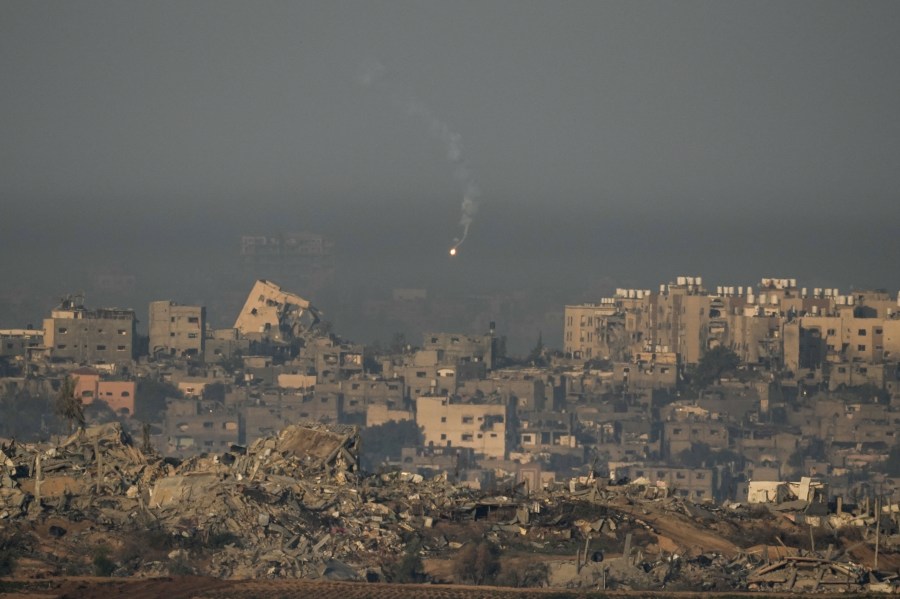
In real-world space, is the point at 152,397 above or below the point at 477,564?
above

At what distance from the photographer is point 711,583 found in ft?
138

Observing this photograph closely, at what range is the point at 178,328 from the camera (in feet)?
443

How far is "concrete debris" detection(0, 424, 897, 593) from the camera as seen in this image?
42.4 meters

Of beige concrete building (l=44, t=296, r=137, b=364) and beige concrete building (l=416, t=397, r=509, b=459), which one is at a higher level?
beige concrete building (l=44, t=296, r=137, b=364)

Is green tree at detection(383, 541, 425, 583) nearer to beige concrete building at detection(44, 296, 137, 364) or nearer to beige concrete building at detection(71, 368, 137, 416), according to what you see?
beige concrete building at detection(71, 368, 137, 416)

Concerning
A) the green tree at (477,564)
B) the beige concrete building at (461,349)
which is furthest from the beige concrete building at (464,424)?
the green tree at (477,564)

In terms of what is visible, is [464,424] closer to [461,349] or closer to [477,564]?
[461,349]

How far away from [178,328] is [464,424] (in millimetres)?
21661

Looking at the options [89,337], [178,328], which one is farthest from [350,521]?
[178,328]

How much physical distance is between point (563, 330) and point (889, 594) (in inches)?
4793

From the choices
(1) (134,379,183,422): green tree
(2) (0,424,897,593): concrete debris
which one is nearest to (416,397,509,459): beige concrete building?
(1) (134,379,183,422): green tree

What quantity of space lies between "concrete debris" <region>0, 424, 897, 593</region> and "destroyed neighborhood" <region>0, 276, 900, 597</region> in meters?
0.07

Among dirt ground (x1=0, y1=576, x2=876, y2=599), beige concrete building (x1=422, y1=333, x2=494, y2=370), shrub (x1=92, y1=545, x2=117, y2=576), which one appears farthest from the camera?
beige concrete building (x1=422, y1=333, x2=494, y2=370)

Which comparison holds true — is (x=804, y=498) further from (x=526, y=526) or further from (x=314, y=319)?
(x=314, y=319)
